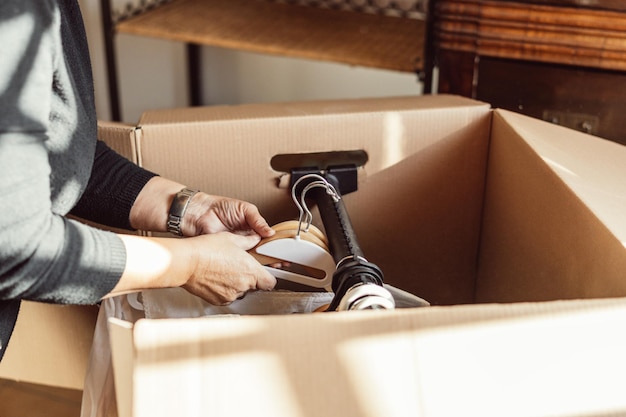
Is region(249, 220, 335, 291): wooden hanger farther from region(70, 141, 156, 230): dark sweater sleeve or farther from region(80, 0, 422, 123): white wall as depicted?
region(80, 0, 422, 123): white wall

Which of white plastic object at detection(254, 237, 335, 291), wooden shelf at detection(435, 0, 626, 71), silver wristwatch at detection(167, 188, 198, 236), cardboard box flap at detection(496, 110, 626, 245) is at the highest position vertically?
wooden shelf at detection(435, 0, 626, 71)

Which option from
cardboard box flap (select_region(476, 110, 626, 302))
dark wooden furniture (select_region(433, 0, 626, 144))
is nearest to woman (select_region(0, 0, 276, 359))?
cardboard box flap (select_region(476, 110, 626, 302))

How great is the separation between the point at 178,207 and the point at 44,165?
26 centimetres

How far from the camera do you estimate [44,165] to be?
1.86ft

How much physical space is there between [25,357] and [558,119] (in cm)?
84

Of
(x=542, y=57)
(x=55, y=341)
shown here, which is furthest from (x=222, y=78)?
(x=55, y=341)

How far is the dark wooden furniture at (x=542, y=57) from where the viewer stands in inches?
41.9

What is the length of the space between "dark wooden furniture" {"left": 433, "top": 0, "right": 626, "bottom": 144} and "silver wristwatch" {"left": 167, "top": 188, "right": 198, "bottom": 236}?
0.54m

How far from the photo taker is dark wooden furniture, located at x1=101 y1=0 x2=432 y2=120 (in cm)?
144

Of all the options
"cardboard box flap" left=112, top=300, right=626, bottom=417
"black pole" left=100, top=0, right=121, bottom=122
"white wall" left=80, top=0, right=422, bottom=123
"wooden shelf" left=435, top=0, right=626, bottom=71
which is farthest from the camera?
"white wall" left=80, top=0, right=422, bottom=123

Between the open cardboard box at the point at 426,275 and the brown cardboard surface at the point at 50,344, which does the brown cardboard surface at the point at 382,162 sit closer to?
the open cardboard box at the point at 426,275

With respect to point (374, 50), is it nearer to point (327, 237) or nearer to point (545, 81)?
point (545, 81)

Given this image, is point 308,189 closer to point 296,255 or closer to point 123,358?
point 296,255

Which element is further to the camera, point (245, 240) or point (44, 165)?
point (245, 240)
